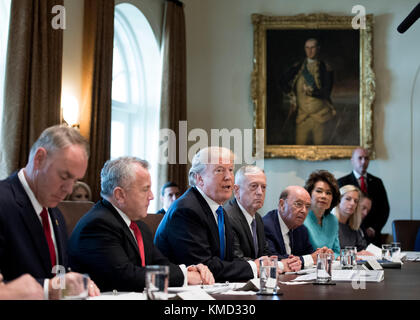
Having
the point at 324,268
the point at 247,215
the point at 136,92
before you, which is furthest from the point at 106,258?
the point at 136,92

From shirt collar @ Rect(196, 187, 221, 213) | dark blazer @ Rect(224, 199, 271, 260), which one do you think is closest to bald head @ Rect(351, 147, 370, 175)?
dark blazer @ Rect(224, 199, 271, 260)

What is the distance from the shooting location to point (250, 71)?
34.1 ft

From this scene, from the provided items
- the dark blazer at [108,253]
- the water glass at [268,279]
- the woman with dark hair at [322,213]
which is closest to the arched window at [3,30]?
the woman with dark hair at [322,213]

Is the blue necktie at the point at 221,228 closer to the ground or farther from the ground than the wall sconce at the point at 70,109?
closer to the ground

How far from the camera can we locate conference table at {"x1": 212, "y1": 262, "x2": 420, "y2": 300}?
265cm

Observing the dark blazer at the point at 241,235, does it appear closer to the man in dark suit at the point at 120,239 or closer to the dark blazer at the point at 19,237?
the man in dark suit at the point at 120,239

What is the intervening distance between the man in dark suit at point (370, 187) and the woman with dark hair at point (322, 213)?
3.46m

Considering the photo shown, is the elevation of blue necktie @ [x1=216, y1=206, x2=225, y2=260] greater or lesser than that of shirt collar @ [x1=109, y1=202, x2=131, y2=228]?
lesser

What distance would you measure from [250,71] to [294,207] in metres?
5.61

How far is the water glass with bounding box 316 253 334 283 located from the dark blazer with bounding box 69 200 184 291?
0.71 metres

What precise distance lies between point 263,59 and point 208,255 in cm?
700

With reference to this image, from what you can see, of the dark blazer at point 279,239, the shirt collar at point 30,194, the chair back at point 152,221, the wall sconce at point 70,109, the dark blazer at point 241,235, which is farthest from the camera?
the wall sconce at point 70,109

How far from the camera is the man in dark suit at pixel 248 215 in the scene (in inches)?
173

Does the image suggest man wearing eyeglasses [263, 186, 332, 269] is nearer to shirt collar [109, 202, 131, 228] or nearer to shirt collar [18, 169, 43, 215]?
shirt collar [109, 202, 131, 228]
